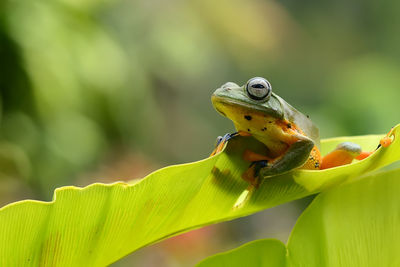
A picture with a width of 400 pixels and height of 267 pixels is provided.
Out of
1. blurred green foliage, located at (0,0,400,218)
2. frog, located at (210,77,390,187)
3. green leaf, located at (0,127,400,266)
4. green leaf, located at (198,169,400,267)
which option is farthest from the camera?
blurred green foliage, located at (0,0,400,218)

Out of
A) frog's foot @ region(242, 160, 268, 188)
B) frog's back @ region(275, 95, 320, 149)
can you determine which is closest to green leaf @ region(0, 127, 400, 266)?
frog's foot @ region(242, 160, 268, 188)

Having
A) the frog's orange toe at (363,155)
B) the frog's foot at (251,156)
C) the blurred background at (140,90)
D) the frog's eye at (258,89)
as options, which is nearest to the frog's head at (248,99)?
the frog's eye at (258,89)

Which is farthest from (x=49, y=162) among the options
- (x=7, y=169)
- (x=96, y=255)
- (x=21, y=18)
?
(x=96, y=255)

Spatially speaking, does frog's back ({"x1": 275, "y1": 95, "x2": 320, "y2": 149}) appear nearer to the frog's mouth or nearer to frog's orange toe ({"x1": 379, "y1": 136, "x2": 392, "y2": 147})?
the frog's mouth

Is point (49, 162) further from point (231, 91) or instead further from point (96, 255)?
point (96, 255)

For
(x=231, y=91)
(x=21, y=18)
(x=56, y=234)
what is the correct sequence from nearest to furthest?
(x=56, y=234) → (x=231, y=91) → (x=21, y=18)

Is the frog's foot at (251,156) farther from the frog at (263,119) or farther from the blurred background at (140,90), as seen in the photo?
the blurred background at (140,90)

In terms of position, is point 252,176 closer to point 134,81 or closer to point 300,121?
point 300,121
